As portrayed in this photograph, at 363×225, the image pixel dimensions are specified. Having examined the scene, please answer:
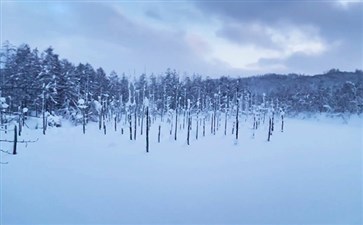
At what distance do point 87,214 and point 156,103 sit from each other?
75.5 metres

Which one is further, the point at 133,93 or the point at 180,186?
the point at 133,93

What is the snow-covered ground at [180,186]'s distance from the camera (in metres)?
18.0

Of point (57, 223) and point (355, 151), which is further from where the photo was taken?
point (355, 151)

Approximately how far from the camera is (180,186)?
80.7 feet

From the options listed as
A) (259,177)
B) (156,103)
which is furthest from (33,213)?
(156,103)

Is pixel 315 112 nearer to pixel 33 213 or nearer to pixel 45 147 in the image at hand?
pixel 45 147

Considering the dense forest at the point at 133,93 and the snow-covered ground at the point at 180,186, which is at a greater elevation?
the dense forest at the point at 133,93

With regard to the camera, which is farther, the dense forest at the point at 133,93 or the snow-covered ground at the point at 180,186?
the dense forest at the point at 133,93

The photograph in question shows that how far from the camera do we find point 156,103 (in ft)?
305

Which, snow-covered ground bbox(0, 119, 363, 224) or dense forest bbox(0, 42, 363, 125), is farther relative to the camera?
dense forest bbox(0, 42, 363, 125)

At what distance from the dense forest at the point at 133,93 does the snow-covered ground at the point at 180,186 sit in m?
5.93

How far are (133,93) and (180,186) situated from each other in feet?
203

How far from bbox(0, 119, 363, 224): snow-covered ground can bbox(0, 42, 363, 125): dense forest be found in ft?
19.4

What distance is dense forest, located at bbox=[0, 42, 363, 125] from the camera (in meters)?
50.9
